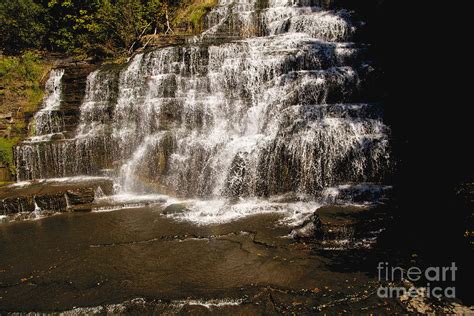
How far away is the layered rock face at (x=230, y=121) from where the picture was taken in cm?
982

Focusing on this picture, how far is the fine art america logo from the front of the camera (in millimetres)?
5034

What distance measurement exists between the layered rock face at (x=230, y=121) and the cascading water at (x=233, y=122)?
0.13 ft

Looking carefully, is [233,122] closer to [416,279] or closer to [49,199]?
[49,199]

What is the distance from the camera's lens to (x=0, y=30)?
63.4 ft

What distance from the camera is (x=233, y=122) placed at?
1266cm

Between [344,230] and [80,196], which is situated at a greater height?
[80,196]

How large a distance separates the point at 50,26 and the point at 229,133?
15.7 meters

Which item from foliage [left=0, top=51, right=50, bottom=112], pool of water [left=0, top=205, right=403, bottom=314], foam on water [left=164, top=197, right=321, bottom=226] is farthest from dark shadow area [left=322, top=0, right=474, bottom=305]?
foliage [left=0, top=51, right=50, bottom=112]

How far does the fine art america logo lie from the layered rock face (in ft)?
13.5

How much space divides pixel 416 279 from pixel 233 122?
8567mm

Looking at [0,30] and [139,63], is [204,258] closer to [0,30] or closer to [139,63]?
[139,63]

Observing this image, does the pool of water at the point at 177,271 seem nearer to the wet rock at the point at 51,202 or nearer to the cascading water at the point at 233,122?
the wet rock at the point at 51,202

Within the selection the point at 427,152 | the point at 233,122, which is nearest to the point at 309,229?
the point at 427,152

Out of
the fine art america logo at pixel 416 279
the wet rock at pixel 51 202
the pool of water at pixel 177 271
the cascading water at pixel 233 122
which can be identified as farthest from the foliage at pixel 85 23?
the fine art america logo at pixel 416 279
